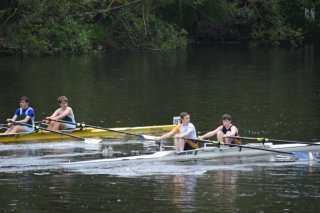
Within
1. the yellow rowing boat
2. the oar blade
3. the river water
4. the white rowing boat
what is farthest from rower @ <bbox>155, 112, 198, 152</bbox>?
the yellow rowing boat

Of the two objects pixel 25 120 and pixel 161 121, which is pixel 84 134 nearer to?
pixel 25 120

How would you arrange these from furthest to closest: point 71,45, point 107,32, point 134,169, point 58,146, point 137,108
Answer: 1. point 107,32
2. point 71,45
3. point 137,108
4. point 58,146
5. point 134,169

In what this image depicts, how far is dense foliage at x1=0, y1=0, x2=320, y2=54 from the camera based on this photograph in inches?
2104

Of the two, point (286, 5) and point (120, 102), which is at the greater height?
point (286, 5)

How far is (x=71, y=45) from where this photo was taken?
190ft

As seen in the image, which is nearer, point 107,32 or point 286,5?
point 107,32

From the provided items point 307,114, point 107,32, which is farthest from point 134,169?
Answer: point 107,32

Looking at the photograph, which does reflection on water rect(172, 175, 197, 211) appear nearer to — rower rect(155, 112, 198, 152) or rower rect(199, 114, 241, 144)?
rower rect(155, 112, 198, 152)

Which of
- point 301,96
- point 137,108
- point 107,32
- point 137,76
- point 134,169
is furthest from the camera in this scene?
point 107,32

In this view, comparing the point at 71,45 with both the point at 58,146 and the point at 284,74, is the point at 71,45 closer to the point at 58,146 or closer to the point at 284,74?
the point at 284,74

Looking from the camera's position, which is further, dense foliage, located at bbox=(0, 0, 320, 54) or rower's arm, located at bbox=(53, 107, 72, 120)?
dense foliage, located at bbox=(0, 0, 320, 54)

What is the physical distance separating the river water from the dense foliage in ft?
5.19

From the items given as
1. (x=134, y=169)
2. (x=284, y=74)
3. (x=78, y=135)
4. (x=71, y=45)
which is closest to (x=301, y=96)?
(x=284, y=74)

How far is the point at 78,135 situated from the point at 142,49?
119 feet
